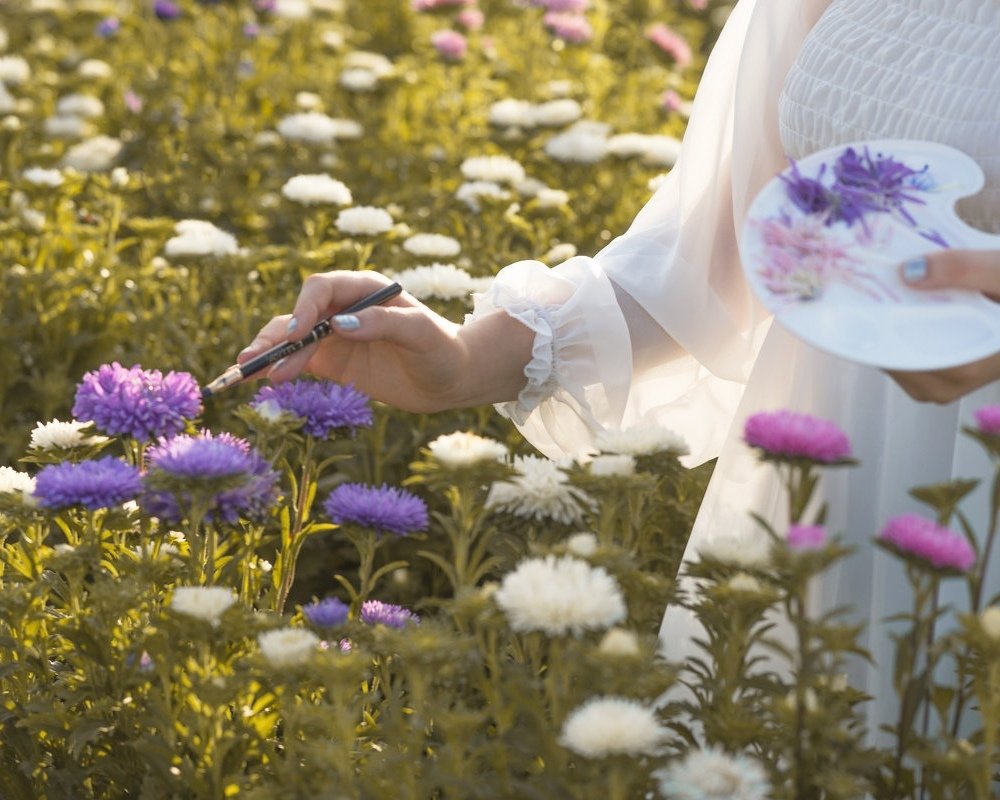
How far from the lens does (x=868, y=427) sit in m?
1.52

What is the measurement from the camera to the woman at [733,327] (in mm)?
1442

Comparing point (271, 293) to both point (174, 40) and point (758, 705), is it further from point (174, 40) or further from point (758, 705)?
point (174, 40)

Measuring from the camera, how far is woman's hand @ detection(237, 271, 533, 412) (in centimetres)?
147

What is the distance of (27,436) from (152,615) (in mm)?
1281

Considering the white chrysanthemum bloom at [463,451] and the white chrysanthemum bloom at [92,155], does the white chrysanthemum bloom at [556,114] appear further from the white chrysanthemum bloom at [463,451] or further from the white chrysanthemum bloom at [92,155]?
the white chrysanthemum bloom at [463,451]

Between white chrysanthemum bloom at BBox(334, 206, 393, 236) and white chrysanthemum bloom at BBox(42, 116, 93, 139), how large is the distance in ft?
5.17

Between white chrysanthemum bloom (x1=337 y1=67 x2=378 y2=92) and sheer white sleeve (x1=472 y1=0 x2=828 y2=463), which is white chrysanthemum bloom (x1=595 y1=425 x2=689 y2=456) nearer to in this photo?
sheer white sleeve (x1=472 y1=0 x2=828 y2=463)

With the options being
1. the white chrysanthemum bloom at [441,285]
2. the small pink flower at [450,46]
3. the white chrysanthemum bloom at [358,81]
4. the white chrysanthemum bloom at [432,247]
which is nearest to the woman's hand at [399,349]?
the white chrysanthemum bloom at [441,285]

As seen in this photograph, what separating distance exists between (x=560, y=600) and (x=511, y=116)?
2.61 meters

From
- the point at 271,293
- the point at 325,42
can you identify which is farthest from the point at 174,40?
the point at 271,293

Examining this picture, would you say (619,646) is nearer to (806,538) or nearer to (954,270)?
(806,538)

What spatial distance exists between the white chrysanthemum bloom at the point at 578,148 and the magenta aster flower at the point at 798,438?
237 cm

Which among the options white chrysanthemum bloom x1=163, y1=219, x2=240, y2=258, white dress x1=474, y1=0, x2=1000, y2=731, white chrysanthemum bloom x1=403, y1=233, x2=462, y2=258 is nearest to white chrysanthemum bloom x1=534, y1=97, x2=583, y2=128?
white chrysanthemum bloom x1=403, y1=233, x2=462, y2=258

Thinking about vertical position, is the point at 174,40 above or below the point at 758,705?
below
